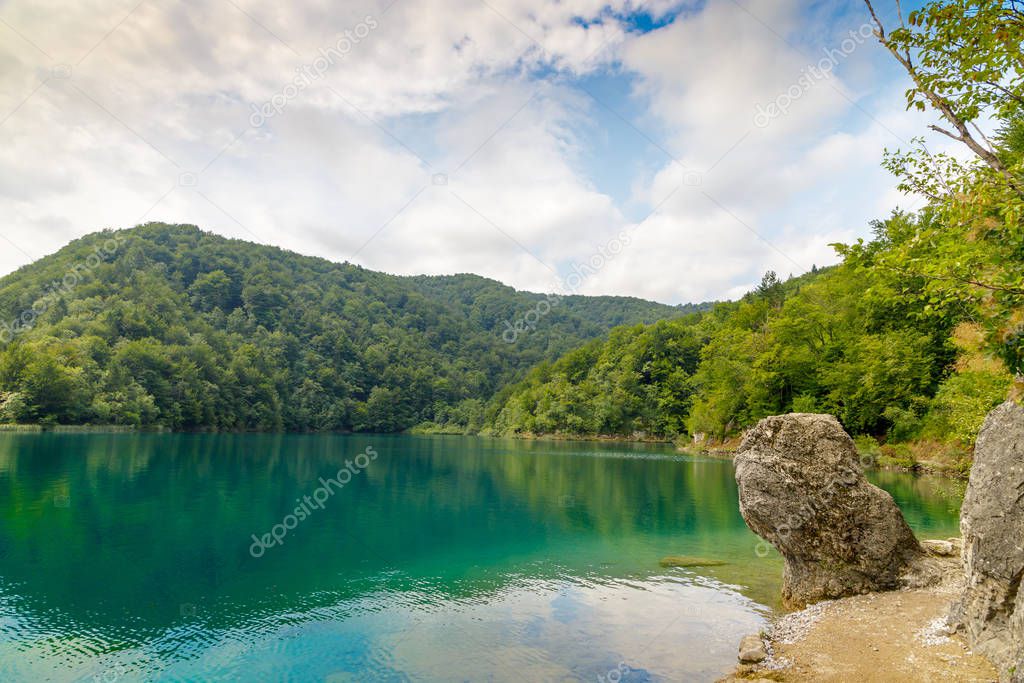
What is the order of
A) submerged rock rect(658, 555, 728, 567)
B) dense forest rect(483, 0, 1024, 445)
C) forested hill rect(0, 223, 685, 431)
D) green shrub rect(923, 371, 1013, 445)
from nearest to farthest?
1. dense forest rect(483, 0, 1024, 445)
2. submerged rock rect(658, 555, 728, 567)
3. green shrub rect(923, 371, 1013, 445)
4. forested hill rect(0, 223, 685, 431)

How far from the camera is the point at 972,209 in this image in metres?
7.45

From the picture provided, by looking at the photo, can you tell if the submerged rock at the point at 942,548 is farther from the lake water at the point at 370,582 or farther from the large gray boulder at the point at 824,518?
the lake water at the point at 370,582

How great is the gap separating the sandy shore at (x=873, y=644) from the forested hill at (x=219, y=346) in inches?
3800

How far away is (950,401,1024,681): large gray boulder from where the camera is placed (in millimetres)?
8642

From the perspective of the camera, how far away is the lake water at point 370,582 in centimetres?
1132

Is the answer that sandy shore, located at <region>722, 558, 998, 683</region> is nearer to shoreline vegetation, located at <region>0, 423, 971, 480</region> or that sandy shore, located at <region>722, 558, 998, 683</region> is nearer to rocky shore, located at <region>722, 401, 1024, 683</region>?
rocky shore, located at <region>722, 401, 1024, 683</region>

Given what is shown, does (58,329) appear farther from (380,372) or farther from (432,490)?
(432,490)

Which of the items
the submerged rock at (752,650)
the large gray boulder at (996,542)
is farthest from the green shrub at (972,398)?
the submerged rock at (752,650)

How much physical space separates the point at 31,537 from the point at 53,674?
40.5ft

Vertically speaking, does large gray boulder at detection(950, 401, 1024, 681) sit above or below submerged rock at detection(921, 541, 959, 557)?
above

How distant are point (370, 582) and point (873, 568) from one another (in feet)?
43.5

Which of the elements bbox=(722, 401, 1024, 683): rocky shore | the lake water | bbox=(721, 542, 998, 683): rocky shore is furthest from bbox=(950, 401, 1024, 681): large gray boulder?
the lake water

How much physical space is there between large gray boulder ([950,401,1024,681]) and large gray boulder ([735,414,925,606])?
3743 mm

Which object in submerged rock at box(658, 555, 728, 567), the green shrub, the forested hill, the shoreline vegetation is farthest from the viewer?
the forested hill
